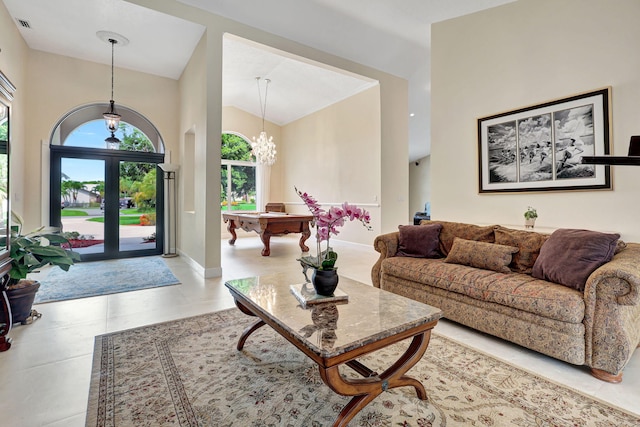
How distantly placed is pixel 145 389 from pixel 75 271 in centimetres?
377

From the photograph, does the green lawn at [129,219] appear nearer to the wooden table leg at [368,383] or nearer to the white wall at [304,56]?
the white wall at [304,56]

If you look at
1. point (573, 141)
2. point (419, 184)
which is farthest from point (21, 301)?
point (419, 184)

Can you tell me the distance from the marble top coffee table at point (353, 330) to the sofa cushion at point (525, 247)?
1529 millimetres

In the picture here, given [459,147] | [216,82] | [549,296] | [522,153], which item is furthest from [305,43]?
[549,296]

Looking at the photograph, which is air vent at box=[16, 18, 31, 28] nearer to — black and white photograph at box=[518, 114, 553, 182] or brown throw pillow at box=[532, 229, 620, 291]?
black and white photograph at box=[518, 114, 553, 182]

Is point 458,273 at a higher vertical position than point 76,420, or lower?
higher

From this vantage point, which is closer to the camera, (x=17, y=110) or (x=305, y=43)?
(x=17, y=110)

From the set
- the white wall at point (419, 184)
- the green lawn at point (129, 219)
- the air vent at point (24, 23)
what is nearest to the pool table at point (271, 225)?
the green lawn at point (129, 219)

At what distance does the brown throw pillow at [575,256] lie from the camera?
210 centimetres

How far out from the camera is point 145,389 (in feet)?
5.70

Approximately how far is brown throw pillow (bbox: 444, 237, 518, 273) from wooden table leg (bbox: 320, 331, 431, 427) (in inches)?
55.1

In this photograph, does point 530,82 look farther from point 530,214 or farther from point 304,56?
point 304,56

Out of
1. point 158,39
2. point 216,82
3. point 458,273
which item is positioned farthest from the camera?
point 158,39

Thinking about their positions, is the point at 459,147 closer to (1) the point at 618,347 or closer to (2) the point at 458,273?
(2) the point at 458,273
